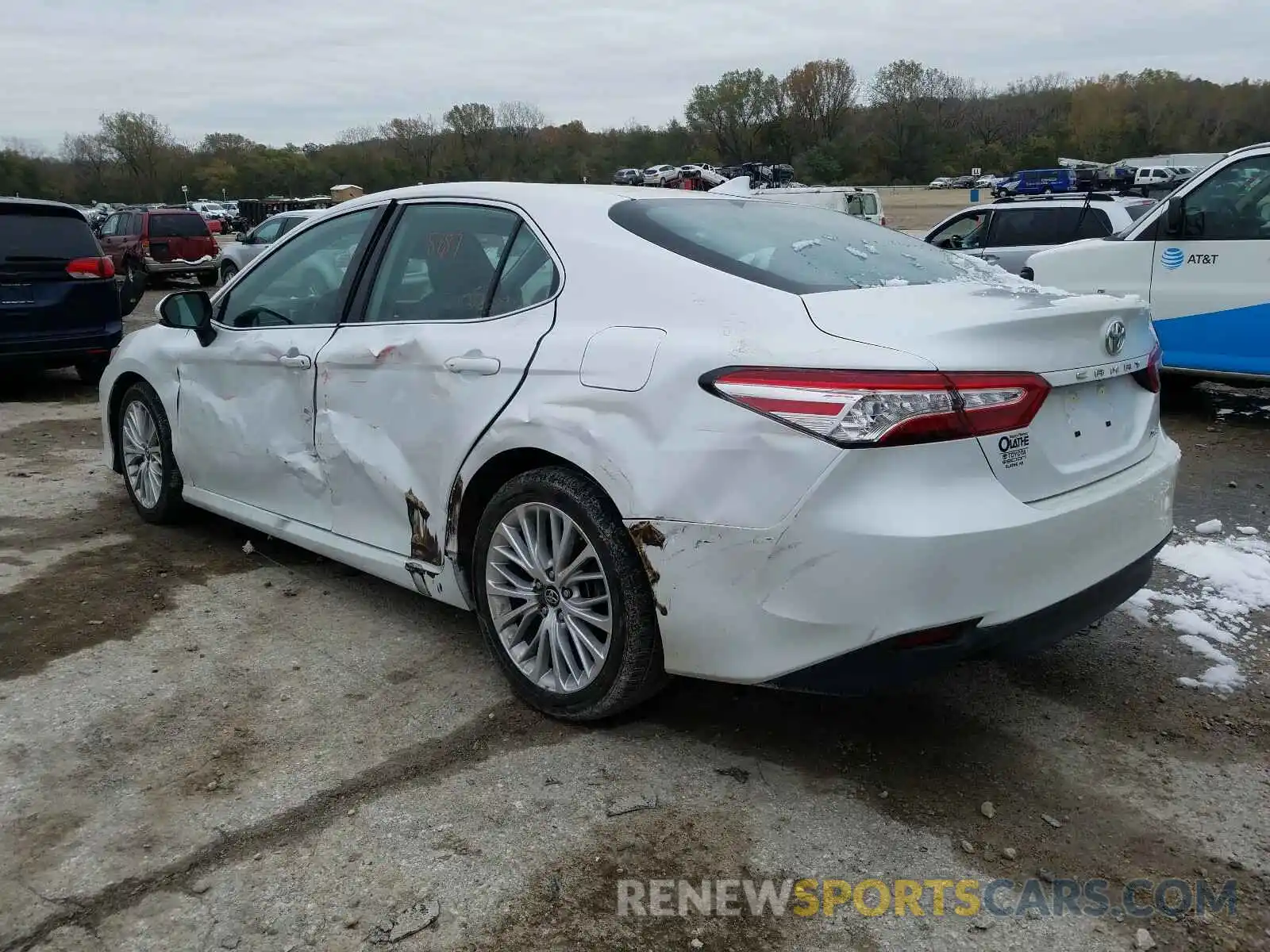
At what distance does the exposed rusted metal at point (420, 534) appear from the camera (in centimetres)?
347

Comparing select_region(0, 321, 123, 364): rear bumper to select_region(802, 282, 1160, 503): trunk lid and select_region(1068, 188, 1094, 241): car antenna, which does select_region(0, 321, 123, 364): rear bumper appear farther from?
select_region(1068, 188, 1094, 241): car antenna

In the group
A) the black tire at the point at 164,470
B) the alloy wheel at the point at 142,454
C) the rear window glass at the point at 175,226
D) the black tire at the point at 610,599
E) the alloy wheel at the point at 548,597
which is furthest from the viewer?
the rear window glass at the point at 175,226

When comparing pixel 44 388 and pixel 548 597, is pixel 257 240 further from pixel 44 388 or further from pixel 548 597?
pixel 548 597

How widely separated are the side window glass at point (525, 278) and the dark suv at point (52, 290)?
7.10 m

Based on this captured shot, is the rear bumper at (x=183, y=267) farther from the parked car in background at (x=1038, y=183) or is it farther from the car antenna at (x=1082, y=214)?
the parked car in background at (x=1038, y=183)

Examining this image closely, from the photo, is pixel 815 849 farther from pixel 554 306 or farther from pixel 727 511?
pixel 554 306

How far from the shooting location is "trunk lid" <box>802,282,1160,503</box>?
254 cm

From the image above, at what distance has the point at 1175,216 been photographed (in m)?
7.24

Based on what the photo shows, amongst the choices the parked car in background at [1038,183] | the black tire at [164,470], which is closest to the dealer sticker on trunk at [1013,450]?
the black tire at [164,470]

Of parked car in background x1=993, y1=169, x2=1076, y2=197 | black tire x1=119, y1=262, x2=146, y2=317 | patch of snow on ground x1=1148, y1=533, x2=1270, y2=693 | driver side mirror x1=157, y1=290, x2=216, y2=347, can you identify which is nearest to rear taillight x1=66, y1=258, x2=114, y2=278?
black tire x1=119, y1=262, x2=146, y2=317

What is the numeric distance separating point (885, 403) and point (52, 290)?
8.63m

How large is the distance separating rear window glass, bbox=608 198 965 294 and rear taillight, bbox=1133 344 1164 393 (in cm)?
59

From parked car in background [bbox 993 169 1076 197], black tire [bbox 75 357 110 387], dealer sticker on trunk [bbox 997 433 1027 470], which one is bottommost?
black tire [bbox 75 357 110 387]

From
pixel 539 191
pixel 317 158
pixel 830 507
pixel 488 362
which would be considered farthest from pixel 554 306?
pixel 317 158
